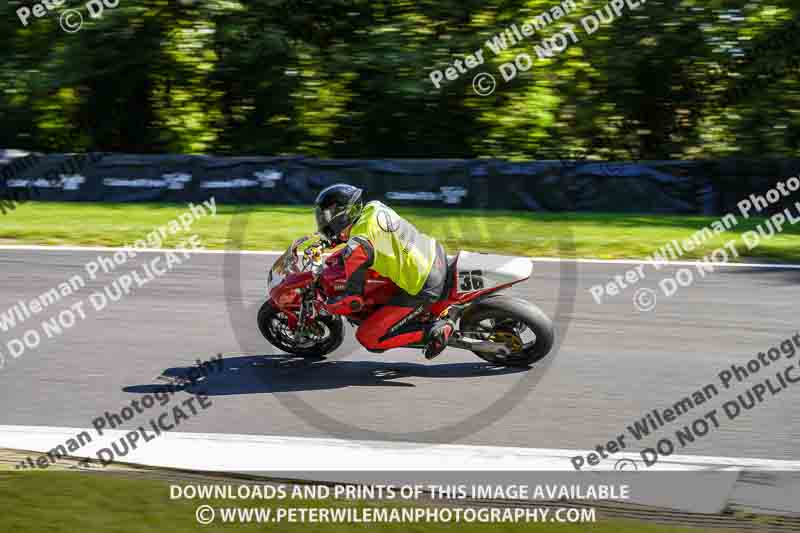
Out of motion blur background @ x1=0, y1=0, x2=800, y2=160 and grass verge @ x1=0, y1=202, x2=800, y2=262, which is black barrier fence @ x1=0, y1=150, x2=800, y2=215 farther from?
motion blur background @ x1=0, y1=0, x2=800, y2=160

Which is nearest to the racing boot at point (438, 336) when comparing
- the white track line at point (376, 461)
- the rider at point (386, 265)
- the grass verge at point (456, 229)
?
the rider at point (386, 265)

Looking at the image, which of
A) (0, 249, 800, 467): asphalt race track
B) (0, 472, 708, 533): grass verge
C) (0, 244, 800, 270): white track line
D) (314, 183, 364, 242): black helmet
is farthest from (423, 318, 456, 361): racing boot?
(0, 244, 800, 270): white track line

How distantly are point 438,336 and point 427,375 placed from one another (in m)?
0.52

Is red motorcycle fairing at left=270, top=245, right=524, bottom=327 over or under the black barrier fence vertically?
over

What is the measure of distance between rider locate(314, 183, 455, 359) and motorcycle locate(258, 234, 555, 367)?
9cm

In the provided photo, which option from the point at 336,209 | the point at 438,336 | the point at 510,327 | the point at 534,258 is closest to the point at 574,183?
the point at 534,258

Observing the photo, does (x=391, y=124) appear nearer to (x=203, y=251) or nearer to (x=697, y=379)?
(x=203, y=251)

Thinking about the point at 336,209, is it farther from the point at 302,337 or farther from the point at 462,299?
the point at 302,337

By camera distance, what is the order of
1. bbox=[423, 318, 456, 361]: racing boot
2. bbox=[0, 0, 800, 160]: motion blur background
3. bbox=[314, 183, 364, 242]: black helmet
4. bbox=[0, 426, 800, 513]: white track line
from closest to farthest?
bbox=[0, 426, 800, 513]: white track line < bbox=[314, 183, 364, 242]: black helmet < bbox=[423, 318, 456, 361]: racing boot < bbox=[0, 0, 800, 160]: motion blur background

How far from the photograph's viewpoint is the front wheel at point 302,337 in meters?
8.06

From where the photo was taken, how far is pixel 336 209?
721 cm

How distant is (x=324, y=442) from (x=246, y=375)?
167 cm

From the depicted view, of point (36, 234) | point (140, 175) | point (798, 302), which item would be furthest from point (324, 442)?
point (140, 175)

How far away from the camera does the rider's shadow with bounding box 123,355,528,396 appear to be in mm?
7555
